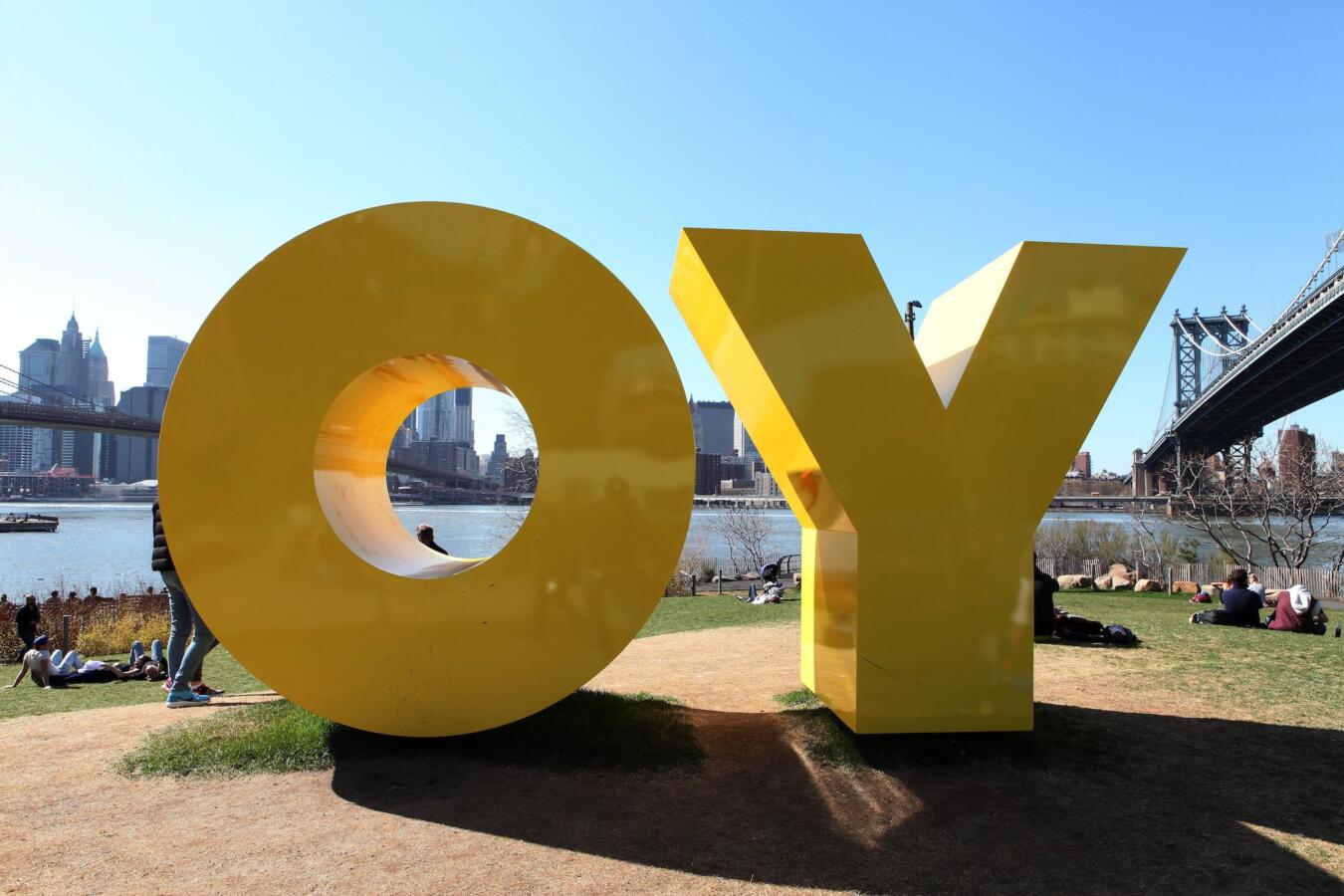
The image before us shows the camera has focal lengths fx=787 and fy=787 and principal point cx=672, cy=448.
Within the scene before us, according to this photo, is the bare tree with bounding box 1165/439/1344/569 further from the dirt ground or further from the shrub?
the shrub

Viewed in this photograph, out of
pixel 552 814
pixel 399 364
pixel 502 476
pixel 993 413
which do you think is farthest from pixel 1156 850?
pixel 502 476

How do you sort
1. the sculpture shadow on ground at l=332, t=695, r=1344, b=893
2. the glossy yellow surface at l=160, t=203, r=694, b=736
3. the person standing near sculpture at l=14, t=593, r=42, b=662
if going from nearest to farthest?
the sculpture shadow on ground at l=332, t=695, r=1344, b=893, the glossy yellow surface at l=160, t=203, r=694, b=736, the person standing near sculpture at l=14, t=593, r=42, b=662

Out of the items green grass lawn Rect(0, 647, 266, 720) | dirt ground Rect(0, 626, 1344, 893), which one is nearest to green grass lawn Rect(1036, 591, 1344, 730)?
dirt ground Rect(0, 626, 1344, 893)

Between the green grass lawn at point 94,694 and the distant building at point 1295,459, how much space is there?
2581cm

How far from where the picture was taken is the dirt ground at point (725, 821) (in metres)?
3.79

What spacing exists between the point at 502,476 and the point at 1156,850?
31028mm

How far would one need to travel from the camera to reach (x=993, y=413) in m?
5.52

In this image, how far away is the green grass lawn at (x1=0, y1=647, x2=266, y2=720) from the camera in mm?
7239

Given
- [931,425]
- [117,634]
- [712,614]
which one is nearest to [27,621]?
[117,634]

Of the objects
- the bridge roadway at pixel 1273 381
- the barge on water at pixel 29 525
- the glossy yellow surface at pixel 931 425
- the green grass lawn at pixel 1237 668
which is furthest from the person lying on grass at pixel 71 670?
the barge on water at pixel 29 525

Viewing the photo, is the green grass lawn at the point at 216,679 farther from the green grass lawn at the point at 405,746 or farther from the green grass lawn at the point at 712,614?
the green grass lawn at the point at 405,746

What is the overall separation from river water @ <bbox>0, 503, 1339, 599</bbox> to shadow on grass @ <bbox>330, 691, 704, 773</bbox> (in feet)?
50.6

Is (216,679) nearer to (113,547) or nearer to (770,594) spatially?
(770,594)

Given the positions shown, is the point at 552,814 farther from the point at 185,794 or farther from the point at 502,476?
the point at 502,476
